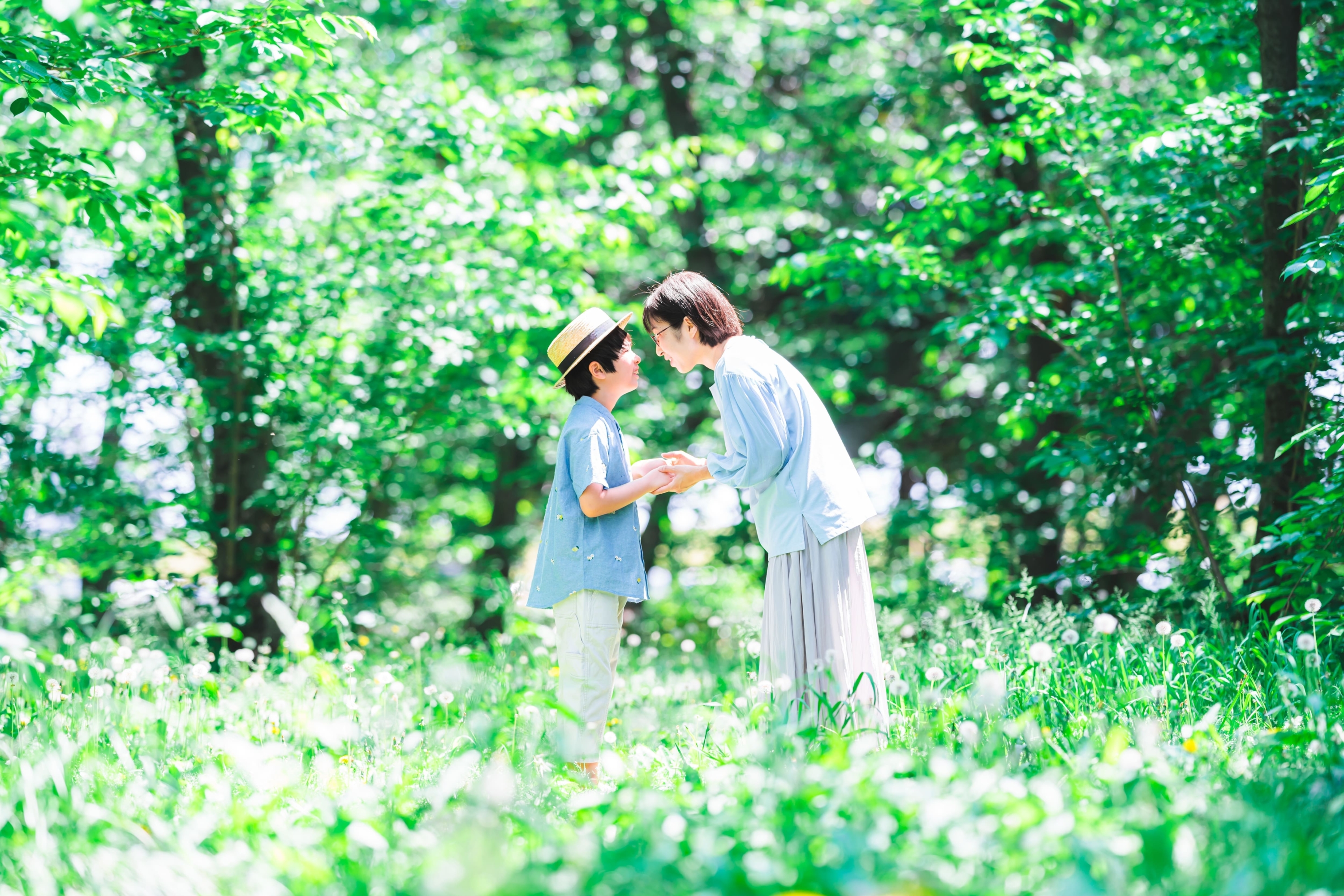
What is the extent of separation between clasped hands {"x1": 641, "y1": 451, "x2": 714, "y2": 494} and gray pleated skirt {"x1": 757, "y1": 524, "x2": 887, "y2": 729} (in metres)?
0.39

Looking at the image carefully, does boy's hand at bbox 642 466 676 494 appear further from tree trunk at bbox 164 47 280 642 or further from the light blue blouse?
tree trunk at bbox 164 47 280 642

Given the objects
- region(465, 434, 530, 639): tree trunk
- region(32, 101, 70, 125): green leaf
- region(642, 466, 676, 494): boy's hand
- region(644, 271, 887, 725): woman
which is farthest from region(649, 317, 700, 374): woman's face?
region(465, 434, 530, 639): tree trunk

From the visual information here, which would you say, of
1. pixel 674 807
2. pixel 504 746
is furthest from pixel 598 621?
pixel 674 807

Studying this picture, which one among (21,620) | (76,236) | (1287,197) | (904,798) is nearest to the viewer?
(904,798)

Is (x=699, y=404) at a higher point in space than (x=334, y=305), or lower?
lower

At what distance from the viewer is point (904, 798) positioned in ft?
6.45

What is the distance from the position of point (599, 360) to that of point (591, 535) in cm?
61

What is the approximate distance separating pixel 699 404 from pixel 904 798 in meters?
6.23

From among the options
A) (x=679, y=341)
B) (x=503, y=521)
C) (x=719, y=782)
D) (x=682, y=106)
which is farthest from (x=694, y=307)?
(x=503, y=521)

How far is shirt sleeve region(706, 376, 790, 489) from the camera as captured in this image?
3010mm

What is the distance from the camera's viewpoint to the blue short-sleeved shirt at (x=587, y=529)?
324cm

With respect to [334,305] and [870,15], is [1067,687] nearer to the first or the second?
[334,305]

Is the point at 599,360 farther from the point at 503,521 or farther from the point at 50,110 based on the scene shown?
the point at 503,521

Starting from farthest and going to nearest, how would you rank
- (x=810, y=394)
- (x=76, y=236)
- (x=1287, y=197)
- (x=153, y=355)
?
1. (x=76, y=236)
2. (x=153, y=355)
3. (x=1287, y=197)
4. (x=810, y=394)
